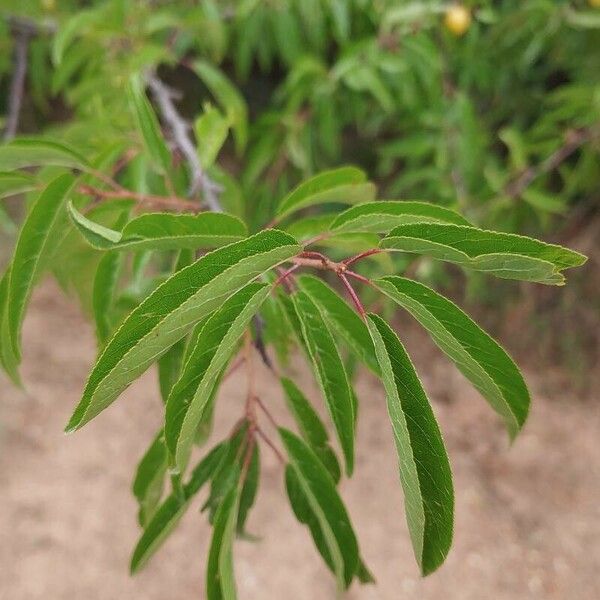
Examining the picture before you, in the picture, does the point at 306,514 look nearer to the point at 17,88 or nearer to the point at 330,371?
the point at 330,371

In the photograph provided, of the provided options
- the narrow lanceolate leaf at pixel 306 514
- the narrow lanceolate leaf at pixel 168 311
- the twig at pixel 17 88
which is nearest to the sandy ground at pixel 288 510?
the twig at pixel 17 88

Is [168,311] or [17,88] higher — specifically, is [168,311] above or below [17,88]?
above

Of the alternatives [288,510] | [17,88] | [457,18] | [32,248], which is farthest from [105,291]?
[288,510]

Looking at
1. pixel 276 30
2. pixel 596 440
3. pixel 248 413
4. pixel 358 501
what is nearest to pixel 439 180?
pixel 276 30

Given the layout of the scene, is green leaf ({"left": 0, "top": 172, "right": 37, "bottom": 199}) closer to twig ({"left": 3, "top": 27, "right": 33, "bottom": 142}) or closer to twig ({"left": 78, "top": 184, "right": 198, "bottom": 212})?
twig ({"left": 78, "top": 184, "right": 198, "bottom": 212})

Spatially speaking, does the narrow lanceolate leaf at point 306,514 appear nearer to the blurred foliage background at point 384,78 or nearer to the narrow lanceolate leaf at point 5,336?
the narrow lanceolate leaf at point 5,336
